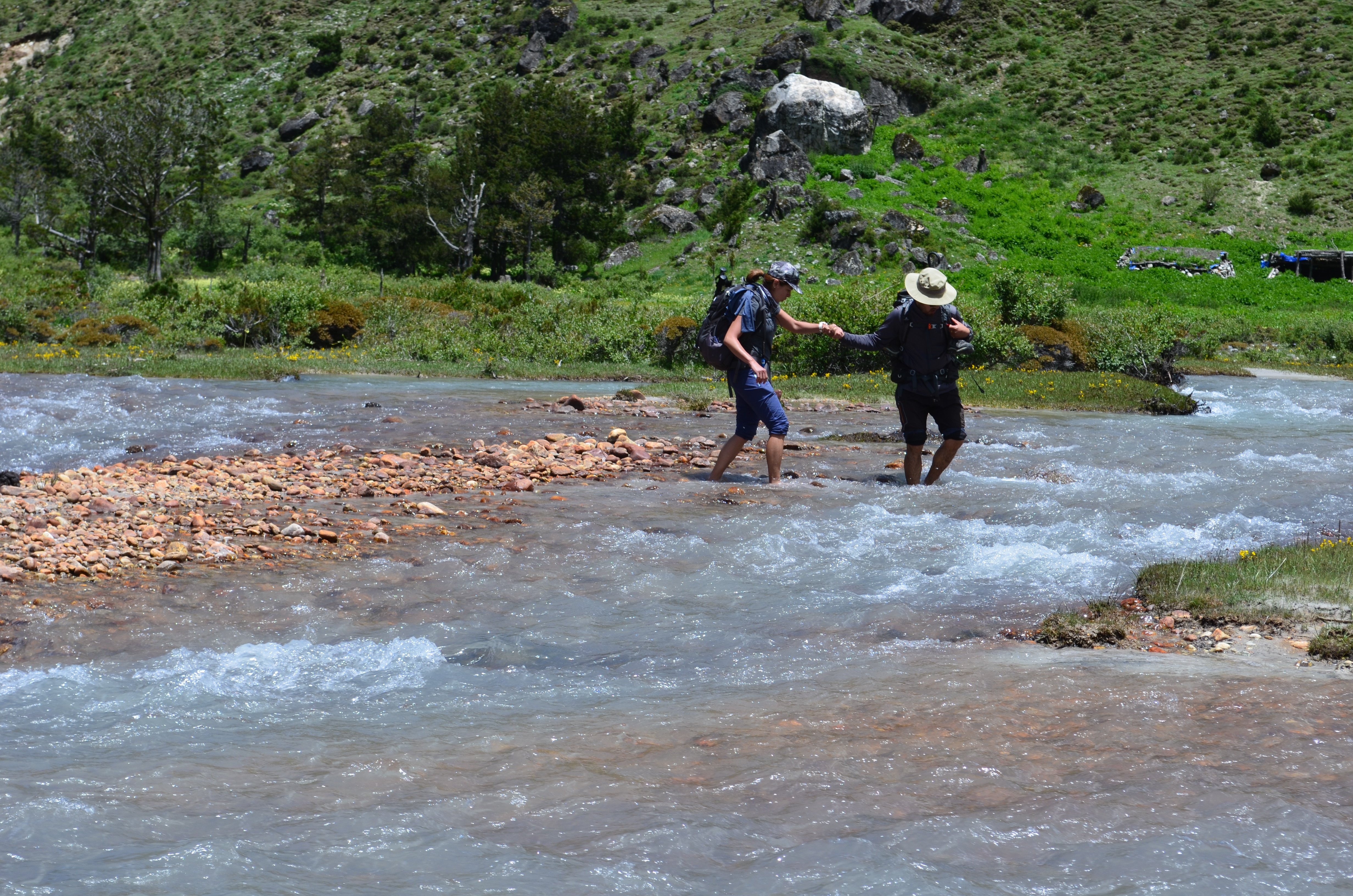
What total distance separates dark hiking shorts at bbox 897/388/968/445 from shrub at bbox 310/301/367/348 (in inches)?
720

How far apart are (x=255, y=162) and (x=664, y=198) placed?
32.2 meters

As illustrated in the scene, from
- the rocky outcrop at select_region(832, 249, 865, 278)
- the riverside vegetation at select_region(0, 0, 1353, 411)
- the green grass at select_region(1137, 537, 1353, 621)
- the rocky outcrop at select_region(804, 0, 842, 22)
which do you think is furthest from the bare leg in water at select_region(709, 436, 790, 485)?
the rocky outcrop at select_region(804, 0, 842, 22)

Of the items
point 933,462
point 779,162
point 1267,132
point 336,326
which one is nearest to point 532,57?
point 779,162

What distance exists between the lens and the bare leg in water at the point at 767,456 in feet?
32.8

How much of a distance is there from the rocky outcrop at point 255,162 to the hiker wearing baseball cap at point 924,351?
70891mm

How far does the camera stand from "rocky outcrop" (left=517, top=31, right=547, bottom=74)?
76625 mm

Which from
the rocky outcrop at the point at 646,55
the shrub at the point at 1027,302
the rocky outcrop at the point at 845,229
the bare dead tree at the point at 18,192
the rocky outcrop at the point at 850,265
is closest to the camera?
the shrub at the point at 1027,302

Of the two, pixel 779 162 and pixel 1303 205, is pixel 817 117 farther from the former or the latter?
pixel 1303 205

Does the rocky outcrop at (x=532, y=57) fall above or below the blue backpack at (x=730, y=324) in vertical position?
above

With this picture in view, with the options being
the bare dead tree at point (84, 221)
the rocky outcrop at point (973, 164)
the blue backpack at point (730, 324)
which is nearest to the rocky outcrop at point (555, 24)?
the rocky outcrop at point (973, 164)

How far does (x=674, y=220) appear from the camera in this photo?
52188 mm

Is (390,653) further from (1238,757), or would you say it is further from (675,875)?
(1238,757)

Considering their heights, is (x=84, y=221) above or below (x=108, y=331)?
above

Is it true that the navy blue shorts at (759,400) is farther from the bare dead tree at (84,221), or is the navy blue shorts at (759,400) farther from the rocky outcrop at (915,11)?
the rocky outcrop at (915,11)
